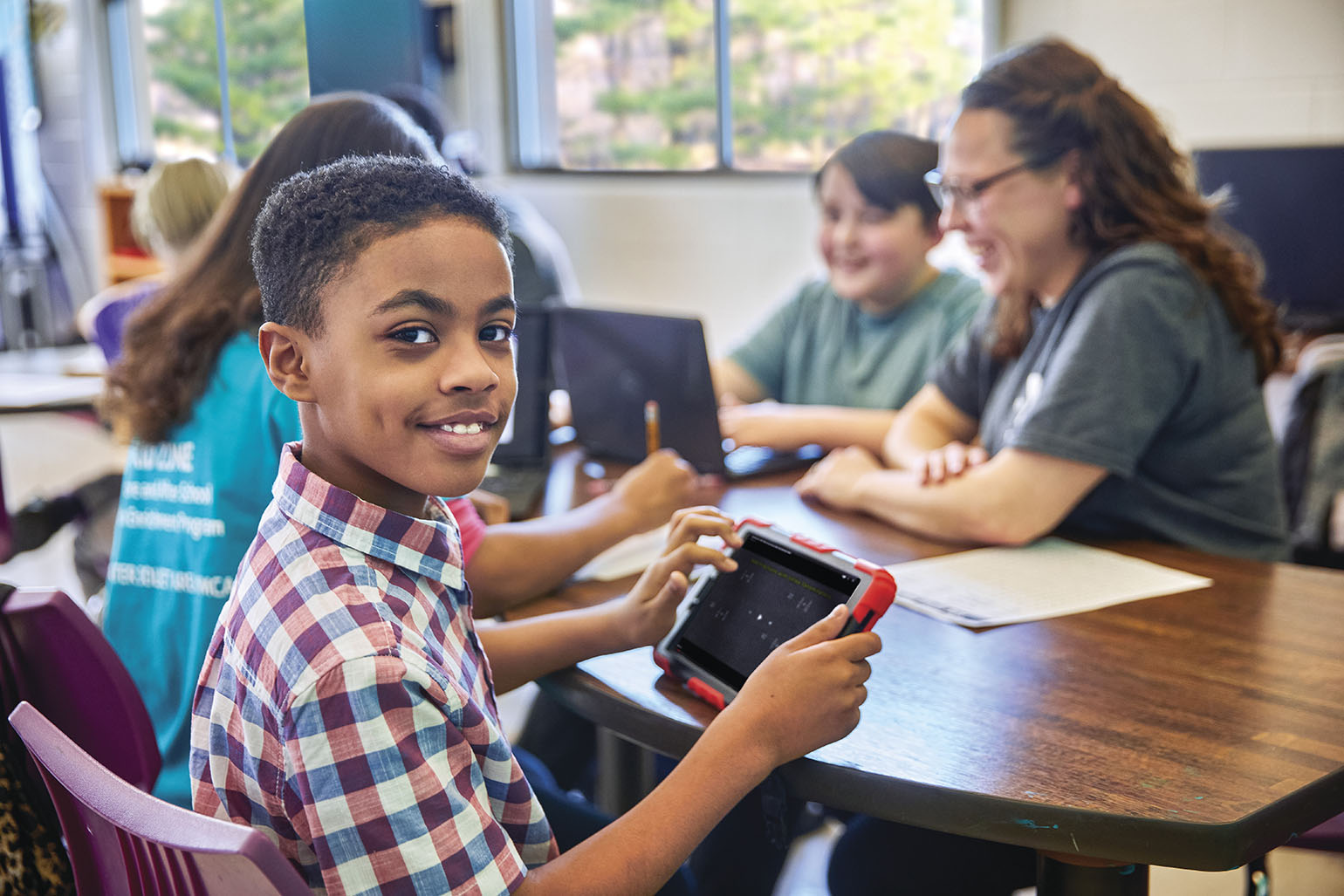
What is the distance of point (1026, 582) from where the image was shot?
4.17 feet

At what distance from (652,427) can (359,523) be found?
105cm

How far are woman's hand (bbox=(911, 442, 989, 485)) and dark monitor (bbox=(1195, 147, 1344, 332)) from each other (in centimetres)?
151

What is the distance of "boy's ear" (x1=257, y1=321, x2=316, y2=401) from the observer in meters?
0.76

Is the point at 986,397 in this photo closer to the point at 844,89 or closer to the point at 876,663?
the point at 876,663

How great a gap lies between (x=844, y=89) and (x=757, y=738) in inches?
137

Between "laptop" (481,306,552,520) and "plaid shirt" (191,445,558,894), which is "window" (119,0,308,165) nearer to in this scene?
"plaid shirt" (191,445,558,894)

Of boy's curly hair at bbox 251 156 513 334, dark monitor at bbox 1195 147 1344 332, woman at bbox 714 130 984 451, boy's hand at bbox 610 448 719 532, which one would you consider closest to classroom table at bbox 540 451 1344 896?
boy's hand at bbox 610 448 719 532

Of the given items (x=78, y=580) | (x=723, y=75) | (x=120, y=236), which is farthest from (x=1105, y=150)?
(x=120, y=236)

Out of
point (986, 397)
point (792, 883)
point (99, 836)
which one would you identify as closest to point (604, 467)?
point (986, 397)

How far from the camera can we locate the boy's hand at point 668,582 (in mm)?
1021

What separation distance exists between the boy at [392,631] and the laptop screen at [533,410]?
99 cm

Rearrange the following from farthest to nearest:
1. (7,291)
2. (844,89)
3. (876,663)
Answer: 1. (7,291)
2. (844,89)
3. (876,663)

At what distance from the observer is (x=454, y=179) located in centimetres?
79

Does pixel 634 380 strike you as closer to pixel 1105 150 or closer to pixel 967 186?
pixel 967 186
